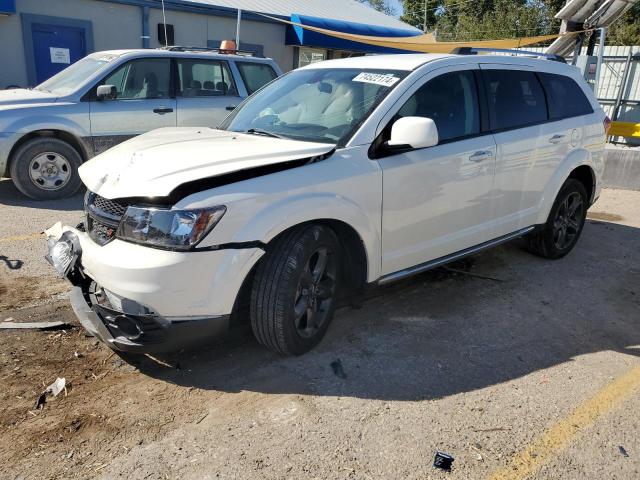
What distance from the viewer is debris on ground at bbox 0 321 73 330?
12.4 ft

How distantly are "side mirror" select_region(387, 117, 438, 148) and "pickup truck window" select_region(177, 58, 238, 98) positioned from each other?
5331 millimetres

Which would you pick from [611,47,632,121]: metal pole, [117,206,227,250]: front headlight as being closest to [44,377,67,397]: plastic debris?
[117,206,227,250]: front headlight

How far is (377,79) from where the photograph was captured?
392 cm

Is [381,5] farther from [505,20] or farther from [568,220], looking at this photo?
[568,220]

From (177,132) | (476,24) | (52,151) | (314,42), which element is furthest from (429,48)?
(476,24)

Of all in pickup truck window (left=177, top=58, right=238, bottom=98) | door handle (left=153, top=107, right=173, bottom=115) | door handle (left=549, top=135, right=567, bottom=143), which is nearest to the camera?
door handle (left=549, top=135, right=567, bottom=143)

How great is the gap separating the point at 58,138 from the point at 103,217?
16.0 feet

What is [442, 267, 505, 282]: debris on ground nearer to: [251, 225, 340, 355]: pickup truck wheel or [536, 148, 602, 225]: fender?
[536, 148, 602, 225]: fender

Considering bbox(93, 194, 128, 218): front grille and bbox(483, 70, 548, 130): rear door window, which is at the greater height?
bbox(483, 70, 548, 130): rear door window

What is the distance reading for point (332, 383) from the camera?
3277 millimetres

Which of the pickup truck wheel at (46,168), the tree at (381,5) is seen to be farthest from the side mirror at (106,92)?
the tree at (381,5)

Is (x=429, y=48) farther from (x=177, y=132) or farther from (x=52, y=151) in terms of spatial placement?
(x=177, y=132)

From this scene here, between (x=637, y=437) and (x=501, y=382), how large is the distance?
29.0 inches

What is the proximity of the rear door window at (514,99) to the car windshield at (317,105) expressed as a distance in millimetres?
966
